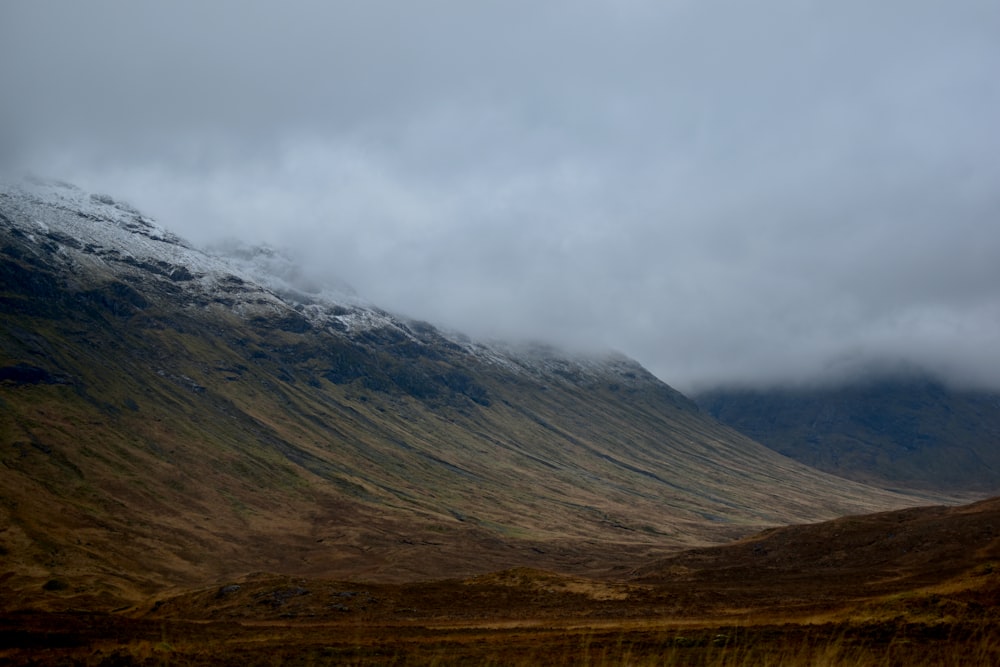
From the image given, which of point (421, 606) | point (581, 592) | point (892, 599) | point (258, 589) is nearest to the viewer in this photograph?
point (892, 599)

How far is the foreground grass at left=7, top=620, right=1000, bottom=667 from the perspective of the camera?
22859 mm

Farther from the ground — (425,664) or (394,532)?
(425,664)

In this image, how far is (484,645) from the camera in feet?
105

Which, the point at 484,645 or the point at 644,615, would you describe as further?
the point at 644,615

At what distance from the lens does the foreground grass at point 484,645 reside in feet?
75.0

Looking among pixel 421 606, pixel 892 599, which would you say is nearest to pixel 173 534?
pixel 421 606

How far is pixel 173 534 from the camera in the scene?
132 metres

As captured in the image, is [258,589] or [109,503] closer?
[258,589]

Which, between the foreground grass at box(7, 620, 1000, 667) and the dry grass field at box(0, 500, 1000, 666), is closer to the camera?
the foreground grass at box(7, 620, 1000, 667)

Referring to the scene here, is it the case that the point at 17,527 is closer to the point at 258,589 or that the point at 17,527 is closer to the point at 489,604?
the point at 258,589

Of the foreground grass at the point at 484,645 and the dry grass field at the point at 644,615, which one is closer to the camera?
the foreground grass at the point at 484,645

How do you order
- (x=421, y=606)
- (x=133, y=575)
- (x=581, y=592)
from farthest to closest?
(x=133, y=575)
(x=581, y=592)
(x=421, y=606)

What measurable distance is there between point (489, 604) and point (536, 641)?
70.1 ft

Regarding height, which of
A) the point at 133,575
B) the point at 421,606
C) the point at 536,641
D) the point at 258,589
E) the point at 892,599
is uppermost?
Result: the point at 892,599
